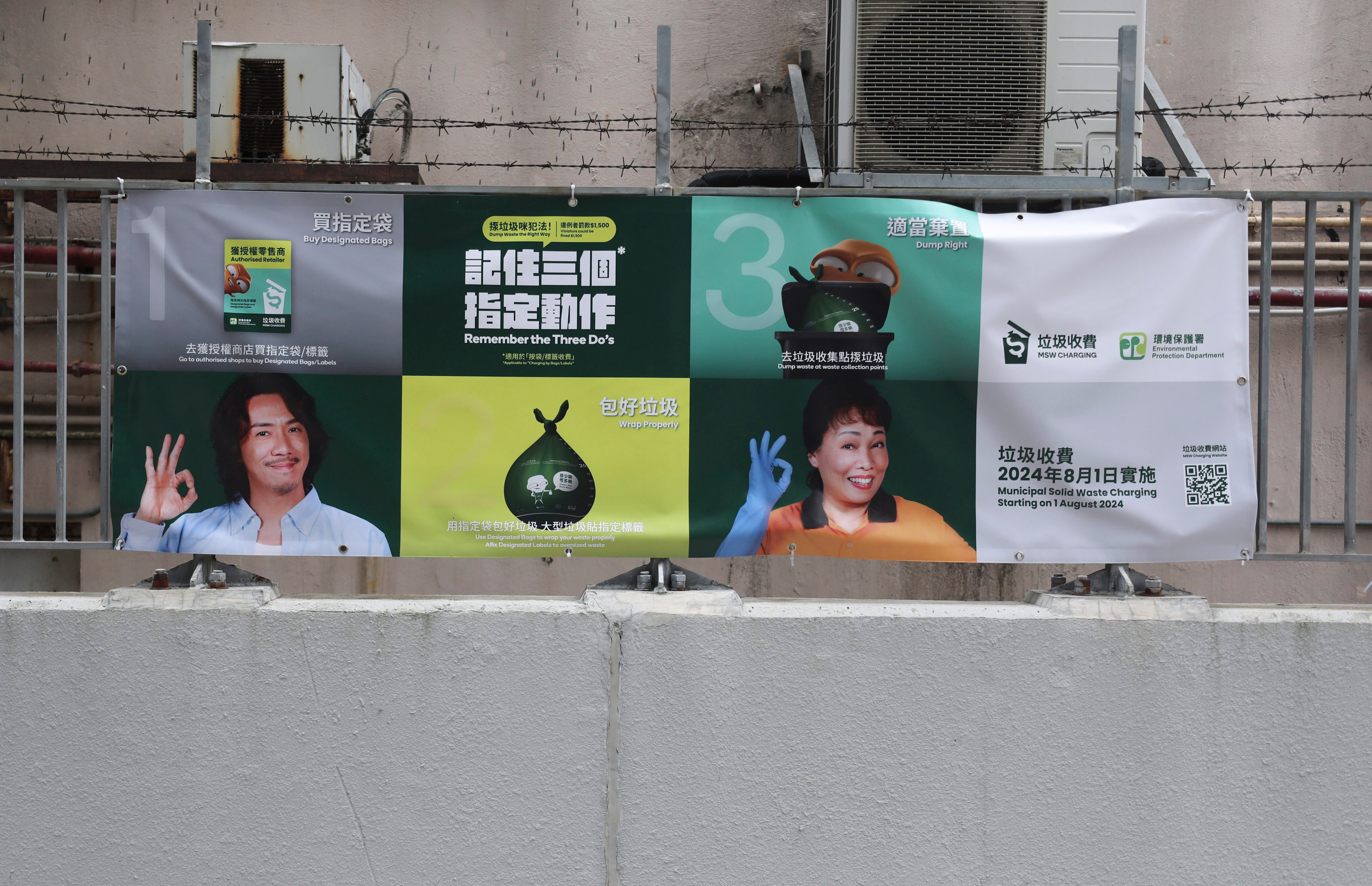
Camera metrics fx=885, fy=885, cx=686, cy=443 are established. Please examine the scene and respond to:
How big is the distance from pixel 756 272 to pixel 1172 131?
331cm

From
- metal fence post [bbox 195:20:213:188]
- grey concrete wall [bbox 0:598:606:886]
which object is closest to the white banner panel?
grey concrete wall [bbox 0:598:606:886]

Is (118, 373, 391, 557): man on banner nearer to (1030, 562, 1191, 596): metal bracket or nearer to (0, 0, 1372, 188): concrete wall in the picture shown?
(1030, 562, 1191, 596): metal bracket

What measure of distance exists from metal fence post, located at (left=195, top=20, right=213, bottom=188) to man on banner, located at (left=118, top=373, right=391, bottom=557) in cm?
76

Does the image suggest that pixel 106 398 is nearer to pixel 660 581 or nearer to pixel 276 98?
pixel 660 581

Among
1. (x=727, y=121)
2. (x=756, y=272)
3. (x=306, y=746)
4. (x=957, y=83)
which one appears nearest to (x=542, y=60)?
(x=727, y=121)

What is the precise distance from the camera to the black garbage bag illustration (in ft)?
10.1

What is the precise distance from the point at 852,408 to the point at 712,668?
1.01 m

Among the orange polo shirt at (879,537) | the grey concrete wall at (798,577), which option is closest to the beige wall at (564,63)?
the grey concrete wall at (798,577)

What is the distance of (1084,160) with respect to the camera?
4.55m

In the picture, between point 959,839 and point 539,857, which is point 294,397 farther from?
point 959,839

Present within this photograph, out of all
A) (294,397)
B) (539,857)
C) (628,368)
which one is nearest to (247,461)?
(294,397)

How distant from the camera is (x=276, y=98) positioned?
4965 millimetres

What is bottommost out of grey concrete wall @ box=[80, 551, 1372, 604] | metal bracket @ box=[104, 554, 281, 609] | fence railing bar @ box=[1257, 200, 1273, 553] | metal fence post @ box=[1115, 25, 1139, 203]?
grey concrete wall @ box=[80, 551, 1372, 604]

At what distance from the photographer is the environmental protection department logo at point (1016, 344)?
308cm
